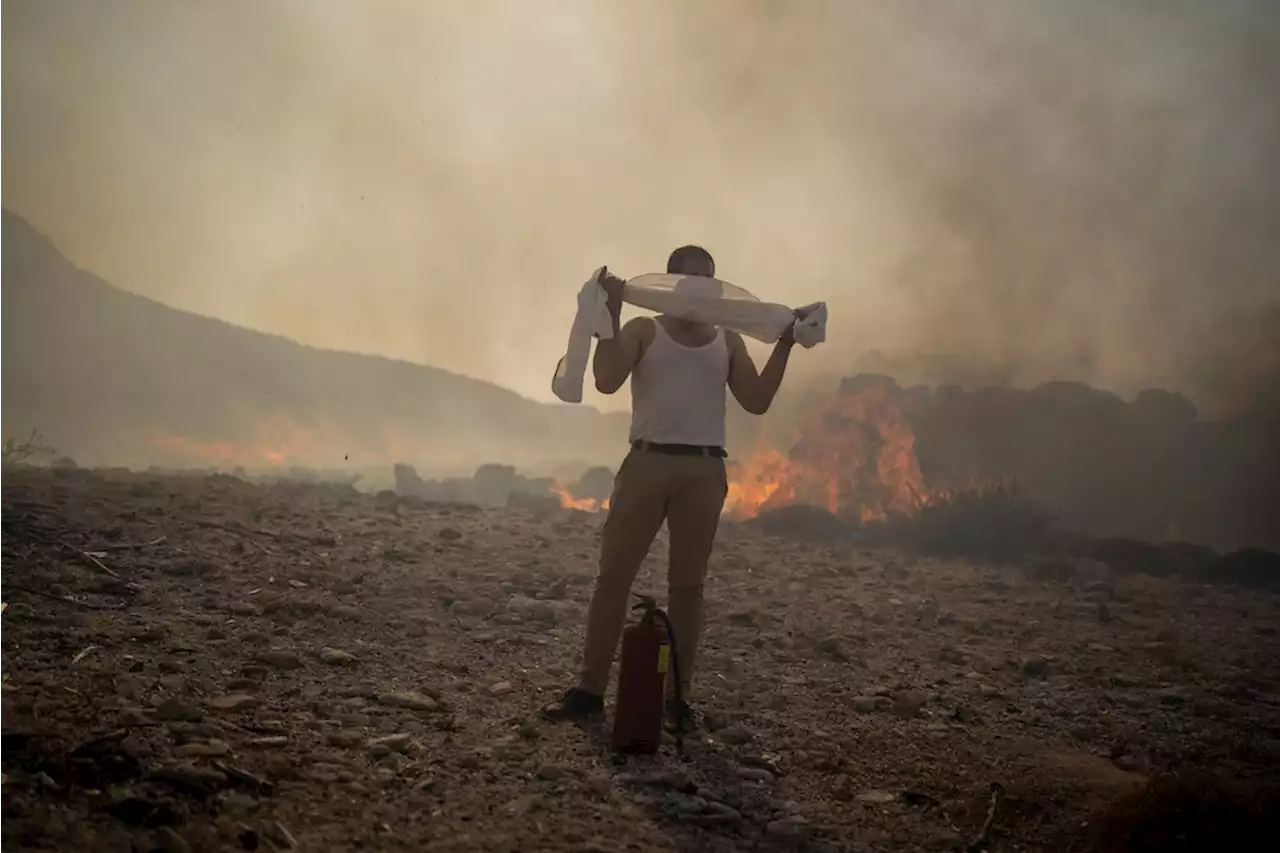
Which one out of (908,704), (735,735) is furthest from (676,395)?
(908,704)

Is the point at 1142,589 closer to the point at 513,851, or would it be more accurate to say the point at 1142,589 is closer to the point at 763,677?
the point at 763,677

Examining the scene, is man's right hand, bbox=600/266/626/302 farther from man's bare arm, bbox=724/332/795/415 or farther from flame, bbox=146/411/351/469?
flame, bbox=146/411/351/469

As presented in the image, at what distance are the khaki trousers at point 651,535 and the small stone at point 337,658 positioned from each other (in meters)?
1.14

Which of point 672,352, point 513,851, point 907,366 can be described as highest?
point 907,366

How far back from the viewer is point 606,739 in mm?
3213

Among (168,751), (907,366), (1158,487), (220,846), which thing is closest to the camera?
(220,846)

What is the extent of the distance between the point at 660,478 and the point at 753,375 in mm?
635

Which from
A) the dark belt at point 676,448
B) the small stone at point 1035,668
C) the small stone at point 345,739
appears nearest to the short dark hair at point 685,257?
the dark belt at point 676,448

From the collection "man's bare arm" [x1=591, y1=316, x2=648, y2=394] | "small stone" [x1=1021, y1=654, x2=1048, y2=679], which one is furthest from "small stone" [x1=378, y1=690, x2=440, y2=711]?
"small stone" [x1=1021, y1=654, x2=1048, y2=679]

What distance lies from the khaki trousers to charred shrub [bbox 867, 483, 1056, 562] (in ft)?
21.1

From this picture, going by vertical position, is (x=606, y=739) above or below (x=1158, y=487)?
below

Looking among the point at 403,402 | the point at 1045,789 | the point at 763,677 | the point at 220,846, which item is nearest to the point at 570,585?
the point at 763,677

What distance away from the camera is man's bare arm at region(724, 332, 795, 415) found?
143 inches

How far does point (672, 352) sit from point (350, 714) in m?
1.81
